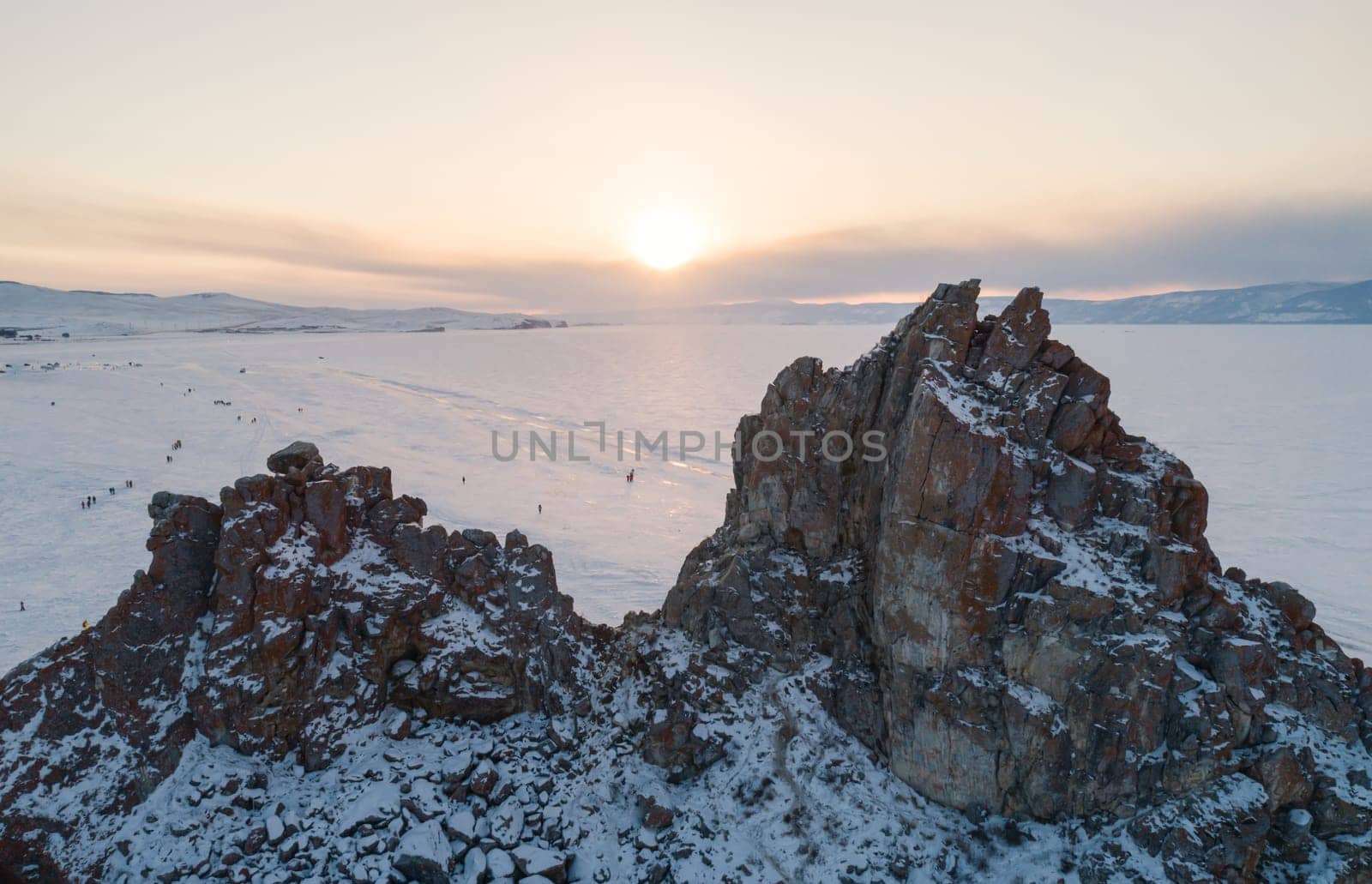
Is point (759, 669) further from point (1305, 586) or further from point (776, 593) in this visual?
point (1305, 586)

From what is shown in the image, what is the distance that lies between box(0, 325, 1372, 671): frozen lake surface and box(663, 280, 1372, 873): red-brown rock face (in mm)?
19020

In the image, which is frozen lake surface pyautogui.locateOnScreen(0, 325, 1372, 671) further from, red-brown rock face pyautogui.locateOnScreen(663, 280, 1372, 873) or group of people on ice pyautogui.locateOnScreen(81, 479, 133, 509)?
red-brown rock face pyautogui.locateOnScreen(663, 280, 1372, 873)

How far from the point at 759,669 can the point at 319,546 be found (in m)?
15.1

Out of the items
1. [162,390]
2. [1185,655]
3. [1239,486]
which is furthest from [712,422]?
[162,390]

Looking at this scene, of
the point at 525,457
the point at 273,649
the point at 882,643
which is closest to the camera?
the point at 273,649

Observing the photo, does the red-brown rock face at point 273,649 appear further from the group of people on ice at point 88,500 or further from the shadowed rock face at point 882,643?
the group of people on ice at point 88,500

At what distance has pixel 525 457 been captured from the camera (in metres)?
66.4

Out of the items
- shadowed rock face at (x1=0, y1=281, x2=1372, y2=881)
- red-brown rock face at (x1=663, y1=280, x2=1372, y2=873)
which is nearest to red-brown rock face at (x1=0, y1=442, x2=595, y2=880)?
shadowed rock face at (x1=0, y1=281, x2=1372, y2=881)

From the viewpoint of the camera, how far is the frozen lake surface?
3850 cm

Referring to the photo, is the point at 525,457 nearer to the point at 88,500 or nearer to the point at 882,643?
the point at 88,500

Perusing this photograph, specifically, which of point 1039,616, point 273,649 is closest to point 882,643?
point 1039,616

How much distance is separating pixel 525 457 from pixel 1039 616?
184 feet

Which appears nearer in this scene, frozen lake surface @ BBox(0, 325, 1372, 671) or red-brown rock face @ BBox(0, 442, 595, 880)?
red-brown rock face @ BBox(0, 442, 595, 880)

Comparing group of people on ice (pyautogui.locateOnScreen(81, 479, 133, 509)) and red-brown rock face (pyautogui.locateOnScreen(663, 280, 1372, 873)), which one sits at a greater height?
red-brown rock face (pyautogui.locateOnScreen(663, 280, 1372, 873))
